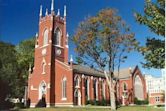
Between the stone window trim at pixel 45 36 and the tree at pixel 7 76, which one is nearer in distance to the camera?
the tree at pixel 7 76

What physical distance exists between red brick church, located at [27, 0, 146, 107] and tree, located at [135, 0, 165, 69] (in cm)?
2195

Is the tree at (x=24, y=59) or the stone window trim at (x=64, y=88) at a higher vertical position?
the tree at (x=24, y=59)

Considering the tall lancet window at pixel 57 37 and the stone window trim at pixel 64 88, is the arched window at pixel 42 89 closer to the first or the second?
the stone window trim at pixel 64 88

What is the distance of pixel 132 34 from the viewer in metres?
23.8

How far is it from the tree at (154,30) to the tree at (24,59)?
94.2ft

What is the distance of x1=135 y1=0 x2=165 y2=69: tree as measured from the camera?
10.4m

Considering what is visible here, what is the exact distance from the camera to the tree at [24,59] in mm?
40391

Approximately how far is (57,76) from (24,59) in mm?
9847

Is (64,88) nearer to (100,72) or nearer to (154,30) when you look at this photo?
(100,72)

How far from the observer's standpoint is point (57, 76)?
34656 mm

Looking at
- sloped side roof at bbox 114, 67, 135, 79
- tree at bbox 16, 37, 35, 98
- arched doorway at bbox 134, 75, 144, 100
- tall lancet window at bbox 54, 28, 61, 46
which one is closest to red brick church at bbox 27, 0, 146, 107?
tall lancet window at bbox 54, 28, 61, 46

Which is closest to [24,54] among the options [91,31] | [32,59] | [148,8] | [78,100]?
[32,59]

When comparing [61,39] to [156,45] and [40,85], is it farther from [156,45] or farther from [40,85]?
[156,45]

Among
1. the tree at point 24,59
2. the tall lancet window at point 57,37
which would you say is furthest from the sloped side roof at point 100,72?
the tree at point 24,59
